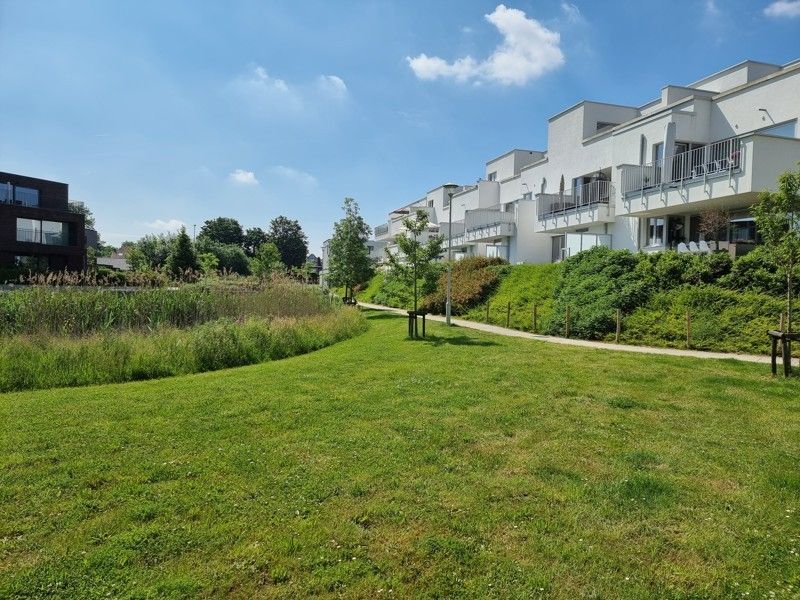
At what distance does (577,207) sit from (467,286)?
6.62 m

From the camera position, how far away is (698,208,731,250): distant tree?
17547mm

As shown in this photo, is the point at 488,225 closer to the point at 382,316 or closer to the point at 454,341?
the point at 382,316

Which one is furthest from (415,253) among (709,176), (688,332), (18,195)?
(18,195)

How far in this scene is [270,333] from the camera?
42.3 ft

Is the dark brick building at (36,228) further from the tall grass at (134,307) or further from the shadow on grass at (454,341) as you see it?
the shadow on grass at (454,341)

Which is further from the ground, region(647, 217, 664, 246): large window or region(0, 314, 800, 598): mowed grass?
region(647, 217, 664, 246): large window

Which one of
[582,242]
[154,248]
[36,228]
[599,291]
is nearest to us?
[599,291]

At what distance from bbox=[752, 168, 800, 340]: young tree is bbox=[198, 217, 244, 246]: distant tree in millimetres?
94437

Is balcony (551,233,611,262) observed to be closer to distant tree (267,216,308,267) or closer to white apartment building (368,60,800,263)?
white apartment building (368,60,800,263)

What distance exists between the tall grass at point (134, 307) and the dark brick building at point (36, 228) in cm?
3422

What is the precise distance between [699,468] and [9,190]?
56.2m

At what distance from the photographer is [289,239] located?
10188 centimetres

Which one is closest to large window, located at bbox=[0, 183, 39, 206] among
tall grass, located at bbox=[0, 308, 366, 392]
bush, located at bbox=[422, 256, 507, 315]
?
bush, located at bbox=[422, 256, 507, 315]

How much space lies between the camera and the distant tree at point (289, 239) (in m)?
100
